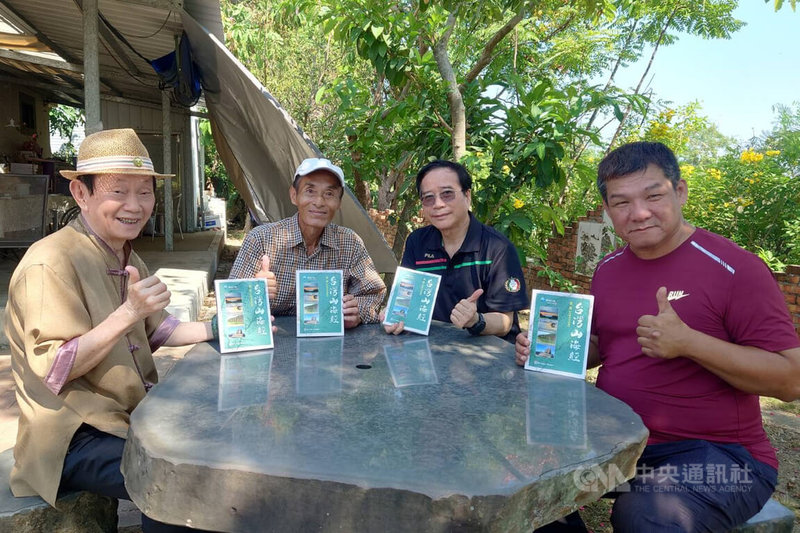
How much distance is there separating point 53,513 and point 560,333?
184cm

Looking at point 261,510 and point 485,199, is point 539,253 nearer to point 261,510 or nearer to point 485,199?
point 485,199

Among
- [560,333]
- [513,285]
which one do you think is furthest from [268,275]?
[560,333]

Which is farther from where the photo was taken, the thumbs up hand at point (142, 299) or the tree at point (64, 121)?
the tree at point (64, 121)

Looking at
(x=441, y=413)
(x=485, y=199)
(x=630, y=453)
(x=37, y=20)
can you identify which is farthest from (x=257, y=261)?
(x=37, y=20)

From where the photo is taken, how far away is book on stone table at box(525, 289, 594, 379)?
85.9 inches

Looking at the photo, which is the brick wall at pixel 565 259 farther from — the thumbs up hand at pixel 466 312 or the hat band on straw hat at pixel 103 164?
the hat band on straw hat at pixel 103 164

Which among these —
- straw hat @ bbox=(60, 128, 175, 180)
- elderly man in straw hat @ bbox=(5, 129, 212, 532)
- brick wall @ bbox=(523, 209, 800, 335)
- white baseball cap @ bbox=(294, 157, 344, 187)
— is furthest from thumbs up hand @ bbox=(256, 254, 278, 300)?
brick wall @ bbox=(523, 209, 800, 335)

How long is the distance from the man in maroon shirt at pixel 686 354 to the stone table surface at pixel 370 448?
9.0 inches

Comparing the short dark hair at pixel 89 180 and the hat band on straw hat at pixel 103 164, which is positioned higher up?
the hat band on straw hat at pixel 103 164

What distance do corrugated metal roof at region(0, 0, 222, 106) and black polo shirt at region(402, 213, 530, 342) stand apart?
171 inches

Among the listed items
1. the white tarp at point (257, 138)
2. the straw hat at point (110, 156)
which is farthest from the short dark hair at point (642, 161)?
the white tarp at point (257, 138)

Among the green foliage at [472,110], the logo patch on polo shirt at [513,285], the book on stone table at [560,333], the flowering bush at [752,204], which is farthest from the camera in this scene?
the flowering bush at [752,204]

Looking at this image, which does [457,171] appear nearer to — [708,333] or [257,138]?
[708,333]

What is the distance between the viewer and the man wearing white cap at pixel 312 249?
291 centimetres
